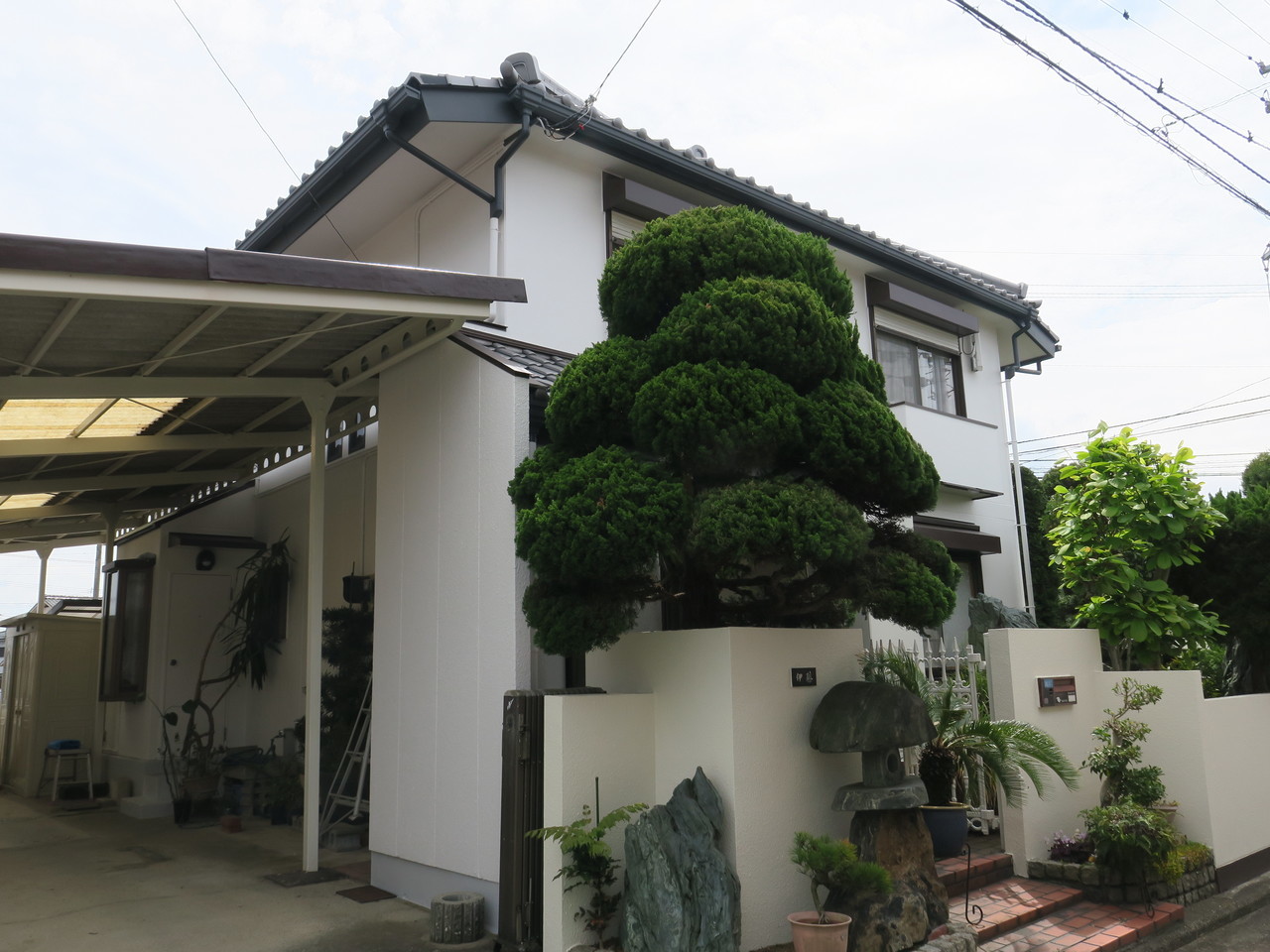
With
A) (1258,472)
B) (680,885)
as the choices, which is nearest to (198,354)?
(680,885)

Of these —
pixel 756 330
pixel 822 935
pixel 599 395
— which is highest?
pixel 756 330

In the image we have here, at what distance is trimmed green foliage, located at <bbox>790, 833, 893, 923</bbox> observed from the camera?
15.2 ft

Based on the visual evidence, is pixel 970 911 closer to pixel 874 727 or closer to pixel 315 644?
pixel 874 727

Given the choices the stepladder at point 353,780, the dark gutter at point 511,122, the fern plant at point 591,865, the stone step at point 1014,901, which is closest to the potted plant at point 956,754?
the stone step at point 1014,901

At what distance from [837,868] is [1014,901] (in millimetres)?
1899

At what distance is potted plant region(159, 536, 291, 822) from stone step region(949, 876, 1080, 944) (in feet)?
25.1

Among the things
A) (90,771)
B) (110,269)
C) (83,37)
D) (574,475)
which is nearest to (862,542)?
(574,475)

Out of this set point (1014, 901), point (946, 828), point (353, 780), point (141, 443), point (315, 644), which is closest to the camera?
point (946, 828)

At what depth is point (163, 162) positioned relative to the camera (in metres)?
9.92

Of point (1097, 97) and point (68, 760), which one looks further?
point (68, 760)

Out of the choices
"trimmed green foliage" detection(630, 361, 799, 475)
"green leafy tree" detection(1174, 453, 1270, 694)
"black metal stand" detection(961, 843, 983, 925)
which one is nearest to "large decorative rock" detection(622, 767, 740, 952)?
"black metal stand" detection(961, 843, 983, 925)

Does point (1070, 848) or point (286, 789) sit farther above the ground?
point (286, 789)

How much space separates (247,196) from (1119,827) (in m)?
10.5

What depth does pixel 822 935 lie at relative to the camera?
14.6ft
